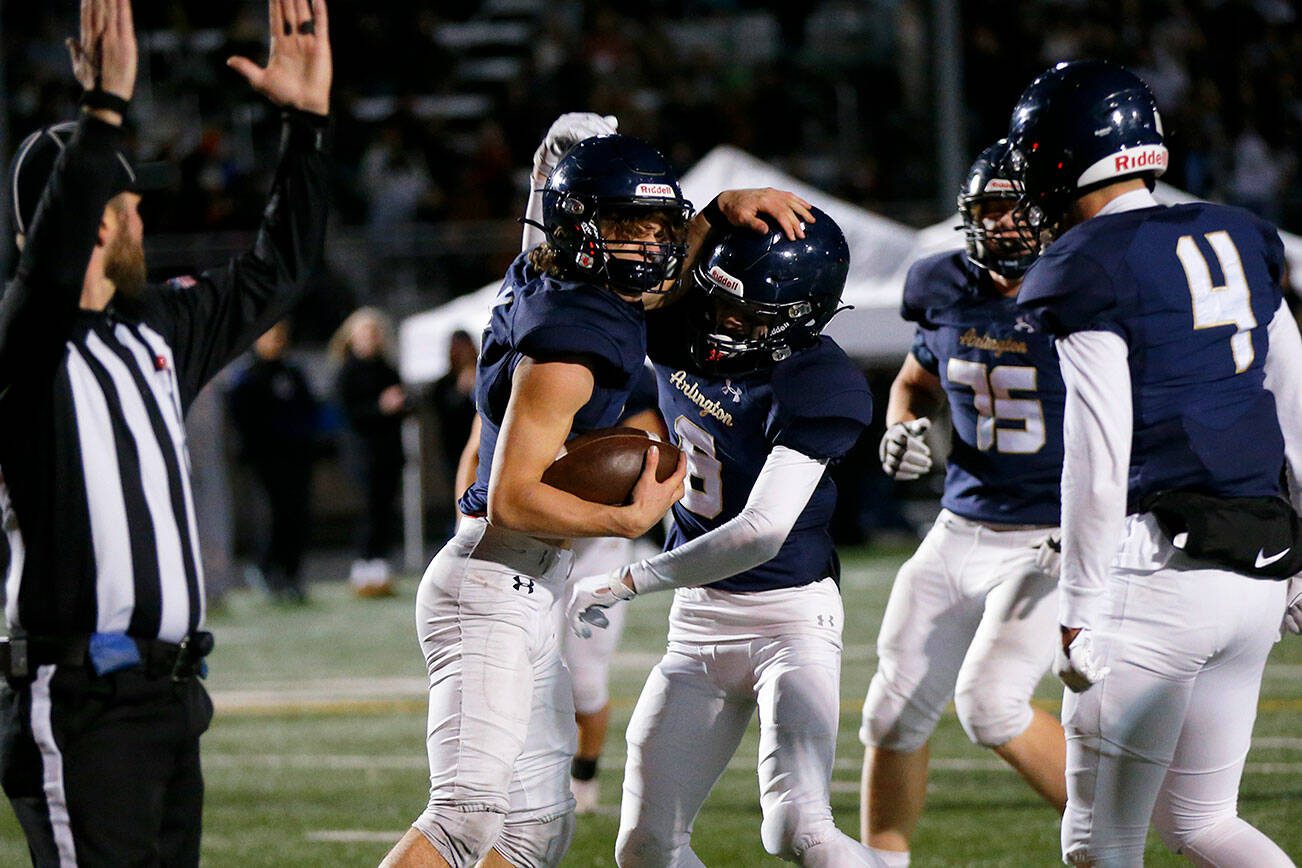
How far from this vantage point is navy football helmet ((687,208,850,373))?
11.7ft

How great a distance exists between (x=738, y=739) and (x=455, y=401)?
736 centimetres

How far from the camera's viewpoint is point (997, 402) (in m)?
4.51

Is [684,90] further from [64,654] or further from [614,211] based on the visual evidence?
[64,654]

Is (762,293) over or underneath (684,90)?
over

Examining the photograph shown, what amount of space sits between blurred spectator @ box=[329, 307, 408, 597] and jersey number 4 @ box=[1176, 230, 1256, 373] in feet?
28.5

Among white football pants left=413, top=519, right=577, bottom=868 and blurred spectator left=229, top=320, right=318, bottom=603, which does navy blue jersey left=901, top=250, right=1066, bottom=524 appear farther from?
blurred spectator left=229, top=320, right=318, bottom=603

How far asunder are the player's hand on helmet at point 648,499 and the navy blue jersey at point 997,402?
4.37ft

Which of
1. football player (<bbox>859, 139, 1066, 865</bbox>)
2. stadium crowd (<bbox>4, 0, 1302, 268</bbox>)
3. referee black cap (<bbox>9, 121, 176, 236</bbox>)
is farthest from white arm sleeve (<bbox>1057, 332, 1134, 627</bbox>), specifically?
stadium crowd (<bbox>4, 0, 1302, 268</bbox>)

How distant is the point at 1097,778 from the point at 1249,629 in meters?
0.39

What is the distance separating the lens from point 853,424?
3555 mm

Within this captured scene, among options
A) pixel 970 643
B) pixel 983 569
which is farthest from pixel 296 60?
pixel 970 643

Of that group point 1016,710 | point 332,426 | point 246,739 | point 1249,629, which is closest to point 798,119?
point 332,426

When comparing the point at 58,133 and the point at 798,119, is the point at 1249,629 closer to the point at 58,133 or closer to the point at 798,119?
the point at 58,133

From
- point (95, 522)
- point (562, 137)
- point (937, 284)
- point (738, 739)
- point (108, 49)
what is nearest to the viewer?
point (108, 49)
